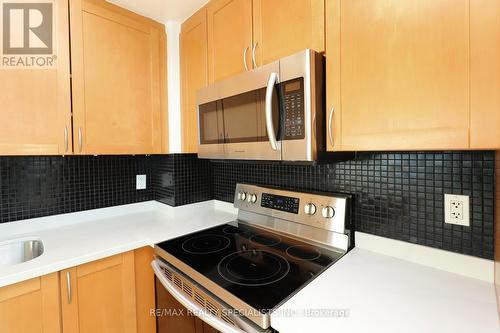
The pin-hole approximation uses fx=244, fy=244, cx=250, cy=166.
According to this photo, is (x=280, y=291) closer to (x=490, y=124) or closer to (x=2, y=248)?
(x=490, y=124)

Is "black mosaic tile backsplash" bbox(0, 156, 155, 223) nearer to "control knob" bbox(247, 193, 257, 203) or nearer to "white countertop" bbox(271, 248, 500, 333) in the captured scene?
"control knob" bbox(247, 193, 257, 203)

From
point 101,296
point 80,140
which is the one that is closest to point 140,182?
point 80,140

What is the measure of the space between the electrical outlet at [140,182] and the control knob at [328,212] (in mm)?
1363

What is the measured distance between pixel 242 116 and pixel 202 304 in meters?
0.79

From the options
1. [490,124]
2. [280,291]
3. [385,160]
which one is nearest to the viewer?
[490,124]

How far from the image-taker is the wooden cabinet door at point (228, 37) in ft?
3.80

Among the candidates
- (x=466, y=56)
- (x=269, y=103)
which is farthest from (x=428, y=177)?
(x=269, y=103)

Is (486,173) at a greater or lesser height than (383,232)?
greater

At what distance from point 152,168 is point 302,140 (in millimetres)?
1398

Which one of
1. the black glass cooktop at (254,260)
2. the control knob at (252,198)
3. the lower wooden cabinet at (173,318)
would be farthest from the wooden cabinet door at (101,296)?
the control knob at (252,198)

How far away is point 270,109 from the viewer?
94cm

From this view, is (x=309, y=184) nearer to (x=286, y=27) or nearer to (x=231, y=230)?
(x=231, y=230)

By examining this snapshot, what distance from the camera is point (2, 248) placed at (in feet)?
4.23

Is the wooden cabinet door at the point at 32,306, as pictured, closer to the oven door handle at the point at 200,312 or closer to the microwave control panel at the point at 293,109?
the oven door handle at the point at 200,312
